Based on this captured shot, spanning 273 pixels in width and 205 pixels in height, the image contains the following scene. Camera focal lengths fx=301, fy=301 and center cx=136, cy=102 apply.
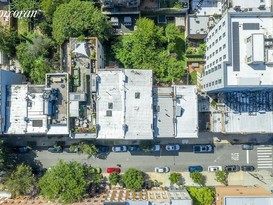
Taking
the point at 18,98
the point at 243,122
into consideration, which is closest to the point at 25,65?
the point at 18,98

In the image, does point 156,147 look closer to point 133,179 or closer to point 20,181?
point 133,179

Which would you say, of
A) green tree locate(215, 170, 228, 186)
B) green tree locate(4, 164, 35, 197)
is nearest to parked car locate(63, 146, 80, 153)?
green tree locate(4, 164, 35, 197)

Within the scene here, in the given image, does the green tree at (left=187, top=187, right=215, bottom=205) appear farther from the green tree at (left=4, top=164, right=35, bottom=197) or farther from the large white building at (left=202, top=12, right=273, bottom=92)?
the green tree at (left=4, top=164, right=35, bottom=197)

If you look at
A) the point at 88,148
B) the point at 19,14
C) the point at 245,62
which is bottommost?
the point at 88,148

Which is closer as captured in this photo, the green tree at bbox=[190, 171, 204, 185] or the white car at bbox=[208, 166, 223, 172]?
the green tree at bbox=[190, 171, 204, 185]

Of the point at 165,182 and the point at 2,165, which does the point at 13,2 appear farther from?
the point at 165,182

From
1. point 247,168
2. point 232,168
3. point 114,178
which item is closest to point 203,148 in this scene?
point 232,168
